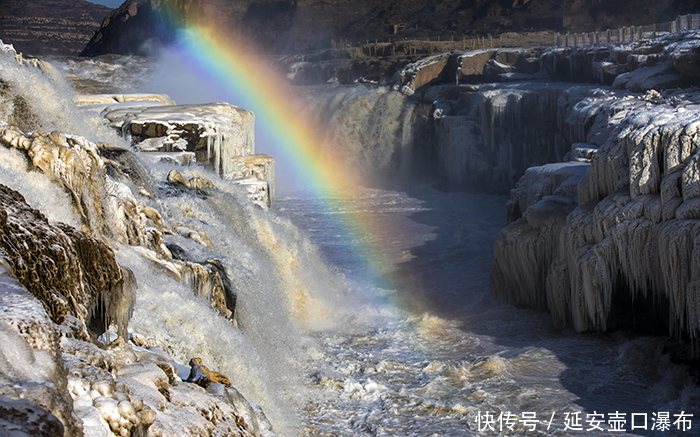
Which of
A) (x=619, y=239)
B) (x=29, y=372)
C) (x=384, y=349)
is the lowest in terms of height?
(x=384, y=349)

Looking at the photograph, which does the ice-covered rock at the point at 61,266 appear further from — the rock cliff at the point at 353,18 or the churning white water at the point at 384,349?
the rock cliff at the point at 353,18

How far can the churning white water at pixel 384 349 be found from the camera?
252 inches

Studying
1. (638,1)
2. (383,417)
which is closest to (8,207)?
(383,417)

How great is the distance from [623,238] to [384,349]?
352cm

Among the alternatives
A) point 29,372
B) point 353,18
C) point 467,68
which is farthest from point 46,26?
point 29,372

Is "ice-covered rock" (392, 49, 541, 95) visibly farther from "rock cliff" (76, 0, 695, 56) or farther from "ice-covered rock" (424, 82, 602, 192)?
"rock cliff" (76, 0, 695, 56)

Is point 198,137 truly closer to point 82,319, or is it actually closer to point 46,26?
point 82,319

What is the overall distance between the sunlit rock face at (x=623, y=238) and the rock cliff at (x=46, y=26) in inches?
2530

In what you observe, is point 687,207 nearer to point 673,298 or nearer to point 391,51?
point 673,298

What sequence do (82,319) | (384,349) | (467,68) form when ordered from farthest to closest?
(467,68) → (384,349) → (82,319)

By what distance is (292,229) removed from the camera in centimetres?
1194

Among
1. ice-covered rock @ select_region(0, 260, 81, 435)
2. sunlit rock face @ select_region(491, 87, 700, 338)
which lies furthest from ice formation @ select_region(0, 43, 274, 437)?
sunlit rock face @ select_region(491, 87, 700, 338)

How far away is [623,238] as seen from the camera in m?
8.07

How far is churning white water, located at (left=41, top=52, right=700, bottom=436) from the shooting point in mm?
6391
